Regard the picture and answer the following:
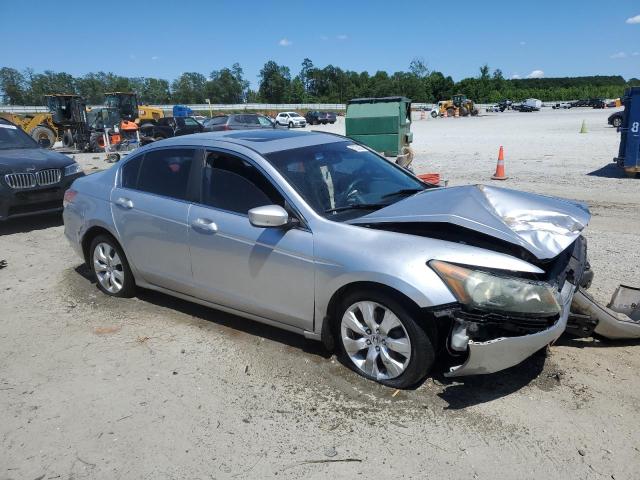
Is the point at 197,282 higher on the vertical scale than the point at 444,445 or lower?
higher

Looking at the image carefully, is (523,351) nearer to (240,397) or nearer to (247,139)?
(240,397)

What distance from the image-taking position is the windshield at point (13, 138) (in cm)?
897

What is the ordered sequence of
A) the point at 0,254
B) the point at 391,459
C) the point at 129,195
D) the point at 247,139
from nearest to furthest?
the point at 391,459 < the point at 247,139 < the point at 129,195 < the point at 0,254

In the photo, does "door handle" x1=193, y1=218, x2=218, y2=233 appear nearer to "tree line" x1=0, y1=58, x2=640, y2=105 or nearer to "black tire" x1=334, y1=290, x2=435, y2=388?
"black tire" x1=334, y1=290, x2=435, y2=388

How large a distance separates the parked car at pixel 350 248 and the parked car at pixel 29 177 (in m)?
3.99

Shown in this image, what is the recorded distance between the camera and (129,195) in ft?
Result: 15.4

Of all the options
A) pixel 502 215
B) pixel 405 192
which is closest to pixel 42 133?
pixel 405 192

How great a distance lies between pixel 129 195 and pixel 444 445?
3.48 meters

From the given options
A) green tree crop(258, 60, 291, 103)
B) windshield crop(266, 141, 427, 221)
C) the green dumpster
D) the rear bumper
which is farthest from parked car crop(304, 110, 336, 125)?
green tree crop(258, 60, 291, 103)

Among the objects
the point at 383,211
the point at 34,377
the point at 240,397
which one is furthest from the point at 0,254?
the point at 383,211

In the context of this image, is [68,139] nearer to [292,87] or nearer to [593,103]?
[593,103]

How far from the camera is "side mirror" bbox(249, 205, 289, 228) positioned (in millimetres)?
3412

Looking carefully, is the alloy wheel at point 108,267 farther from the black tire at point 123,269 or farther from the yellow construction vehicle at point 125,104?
the yellow construction vehicle at point 125,104

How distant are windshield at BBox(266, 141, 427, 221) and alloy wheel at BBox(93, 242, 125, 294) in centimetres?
214
